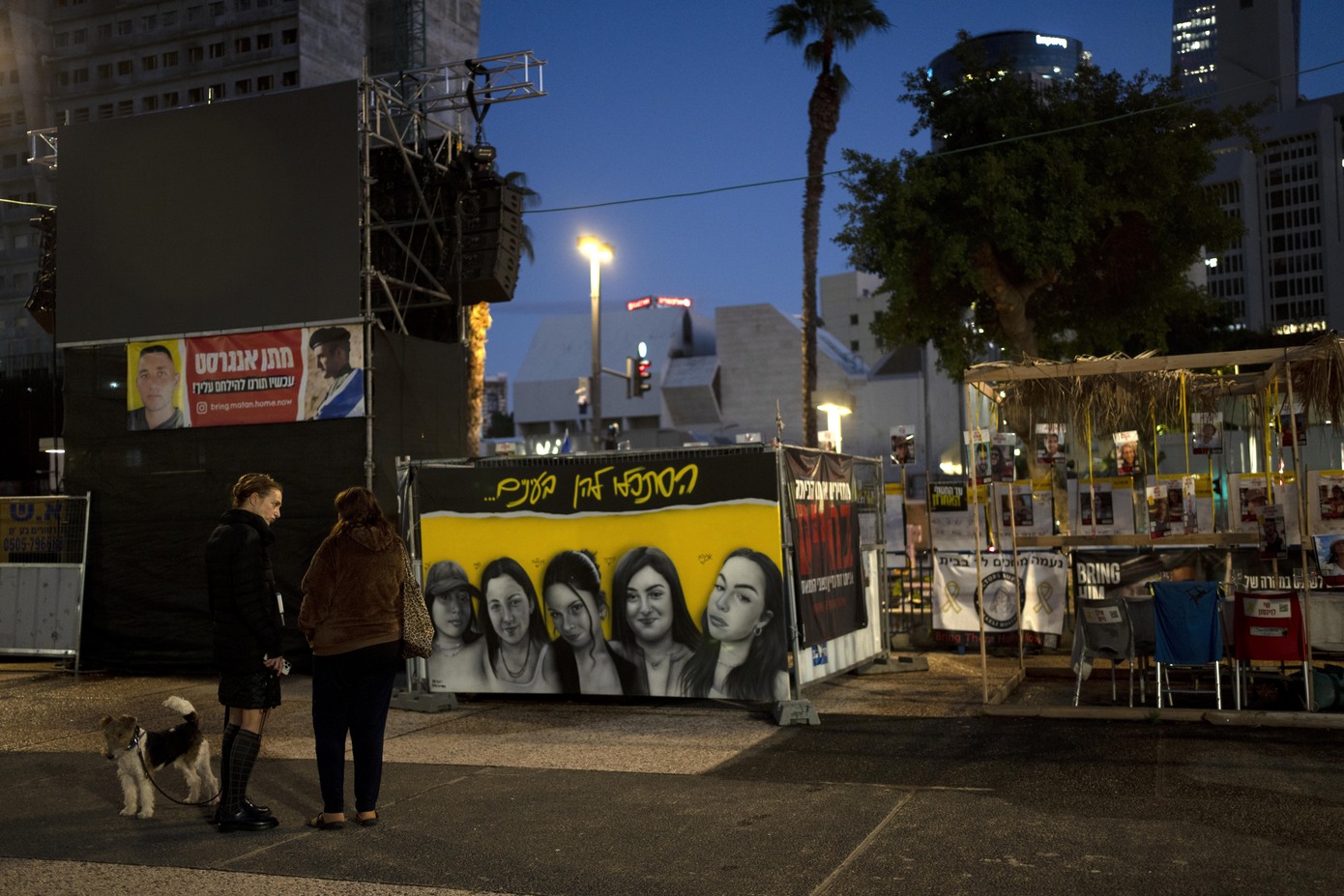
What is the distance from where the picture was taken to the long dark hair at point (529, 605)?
10.6 meters

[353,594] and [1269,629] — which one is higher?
[353,594]

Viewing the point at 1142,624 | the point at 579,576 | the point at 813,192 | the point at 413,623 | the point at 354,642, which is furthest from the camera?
the point at 813,192

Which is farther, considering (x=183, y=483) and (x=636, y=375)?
(x=636, y=375)

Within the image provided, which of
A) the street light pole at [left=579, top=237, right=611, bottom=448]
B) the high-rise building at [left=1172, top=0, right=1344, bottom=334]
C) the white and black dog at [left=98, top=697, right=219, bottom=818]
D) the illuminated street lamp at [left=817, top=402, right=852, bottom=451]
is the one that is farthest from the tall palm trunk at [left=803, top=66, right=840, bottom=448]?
the high-rise building at [left=1172, top=0, right=1344, bottom=334]

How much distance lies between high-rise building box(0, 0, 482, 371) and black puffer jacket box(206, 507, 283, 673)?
6584cm

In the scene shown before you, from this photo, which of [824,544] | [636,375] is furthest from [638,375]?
[824,544]

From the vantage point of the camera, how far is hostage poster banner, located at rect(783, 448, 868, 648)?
1012 cm

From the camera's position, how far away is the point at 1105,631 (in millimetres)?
9789

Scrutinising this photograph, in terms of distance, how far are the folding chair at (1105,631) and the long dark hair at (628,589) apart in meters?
3.11

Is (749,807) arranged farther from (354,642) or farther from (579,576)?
(579,576)

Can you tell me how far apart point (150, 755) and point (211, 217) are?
901cm

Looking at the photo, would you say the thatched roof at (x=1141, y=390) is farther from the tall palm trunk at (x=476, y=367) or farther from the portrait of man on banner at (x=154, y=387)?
the tall palm trunk at (x=476, y=367)

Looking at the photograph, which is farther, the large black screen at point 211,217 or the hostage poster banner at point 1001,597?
the large black screen at point 211,217

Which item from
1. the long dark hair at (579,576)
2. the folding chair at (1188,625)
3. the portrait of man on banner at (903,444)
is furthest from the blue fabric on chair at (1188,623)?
the long dark hair at (579,576)
